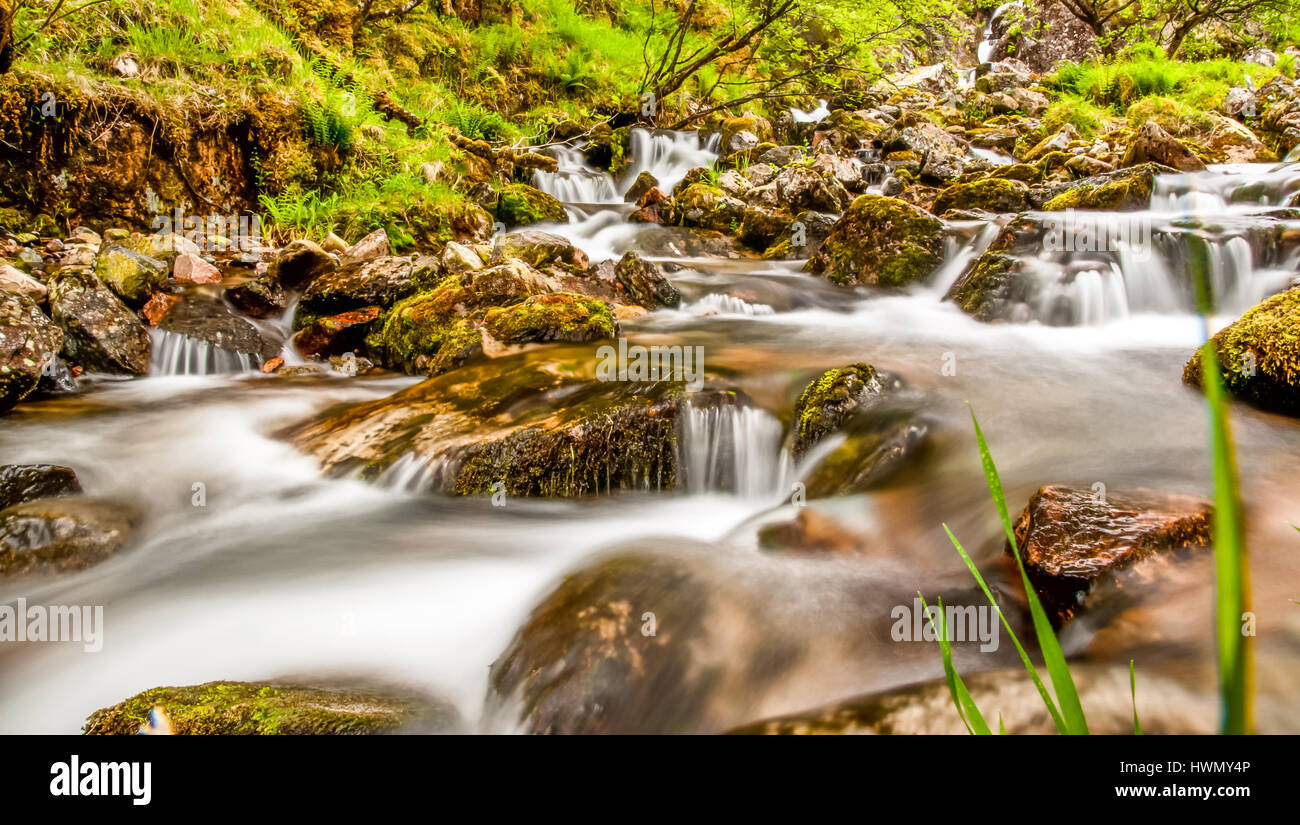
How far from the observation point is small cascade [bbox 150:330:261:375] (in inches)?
234

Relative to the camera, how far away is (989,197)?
1025 centimetres

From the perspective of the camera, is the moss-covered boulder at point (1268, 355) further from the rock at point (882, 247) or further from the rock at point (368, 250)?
the rock at point (368, 250)

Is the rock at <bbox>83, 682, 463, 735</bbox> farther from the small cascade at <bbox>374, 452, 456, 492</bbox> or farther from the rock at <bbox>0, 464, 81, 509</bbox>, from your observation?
the rock at <bbox>0, 464, 81, 509</bbox>

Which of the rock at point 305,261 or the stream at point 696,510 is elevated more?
the rock at point 305,261

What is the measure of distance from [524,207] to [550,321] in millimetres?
5892

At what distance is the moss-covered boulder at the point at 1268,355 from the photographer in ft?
12.9

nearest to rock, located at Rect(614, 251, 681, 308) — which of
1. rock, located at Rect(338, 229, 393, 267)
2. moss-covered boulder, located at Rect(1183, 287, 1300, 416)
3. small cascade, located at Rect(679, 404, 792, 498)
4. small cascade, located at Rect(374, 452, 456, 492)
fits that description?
rock, located at Rect(338, 229, 393, 267)

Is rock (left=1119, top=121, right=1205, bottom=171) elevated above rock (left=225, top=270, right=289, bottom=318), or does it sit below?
above

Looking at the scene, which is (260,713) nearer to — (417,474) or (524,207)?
(417,474)

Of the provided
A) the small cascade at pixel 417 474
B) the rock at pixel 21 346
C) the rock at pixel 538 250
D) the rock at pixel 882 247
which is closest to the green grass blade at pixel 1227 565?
the small cascade at pixel 417 474

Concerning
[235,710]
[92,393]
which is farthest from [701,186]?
[235,710]

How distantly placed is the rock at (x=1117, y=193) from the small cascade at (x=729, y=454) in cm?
713

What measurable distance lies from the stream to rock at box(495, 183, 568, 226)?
5.07 meters
